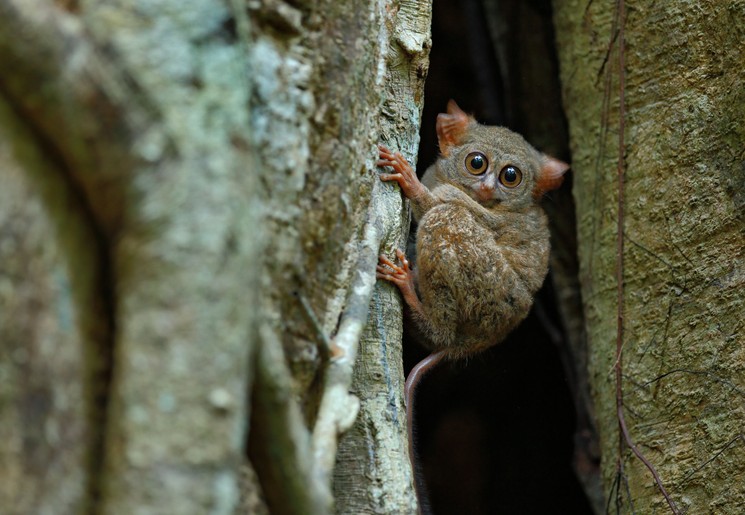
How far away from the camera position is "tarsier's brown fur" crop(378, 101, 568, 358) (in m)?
4.21

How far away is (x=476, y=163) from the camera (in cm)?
497

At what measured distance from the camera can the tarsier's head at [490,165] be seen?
16.3 ft

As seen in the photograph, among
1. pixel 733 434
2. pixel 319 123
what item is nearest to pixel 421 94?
pixel 319 123

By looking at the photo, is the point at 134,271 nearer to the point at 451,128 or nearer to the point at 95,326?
the point at 95,326

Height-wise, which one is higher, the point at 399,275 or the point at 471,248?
the point at 471,248

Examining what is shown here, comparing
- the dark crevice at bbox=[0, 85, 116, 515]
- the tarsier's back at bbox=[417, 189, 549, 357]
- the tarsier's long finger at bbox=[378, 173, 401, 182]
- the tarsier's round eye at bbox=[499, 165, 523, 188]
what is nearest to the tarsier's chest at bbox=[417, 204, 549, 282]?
the tarsier's back at bbox=[417, 189, 549, 357]

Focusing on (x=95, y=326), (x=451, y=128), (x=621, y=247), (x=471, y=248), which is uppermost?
(x=451, y=128)

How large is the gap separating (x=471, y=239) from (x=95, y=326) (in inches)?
106

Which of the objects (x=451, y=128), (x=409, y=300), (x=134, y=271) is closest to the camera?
(x=134, y=271)

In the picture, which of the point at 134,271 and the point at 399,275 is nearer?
the point at 134,271

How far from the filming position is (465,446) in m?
7.33

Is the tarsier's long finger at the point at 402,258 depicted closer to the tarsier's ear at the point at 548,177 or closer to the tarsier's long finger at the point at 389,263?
the tarsier's long finger at the point at 389,263

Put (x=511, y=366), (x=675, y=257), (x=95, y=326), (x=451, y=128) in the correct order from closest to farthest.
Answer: (x=95, y=326) → (x=675, y=257) → (x=451, y=128) → (x=511, y=366)

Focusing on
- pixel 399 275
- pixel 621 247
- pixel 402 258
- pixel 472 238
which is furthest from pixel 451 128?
pixel 399 275
